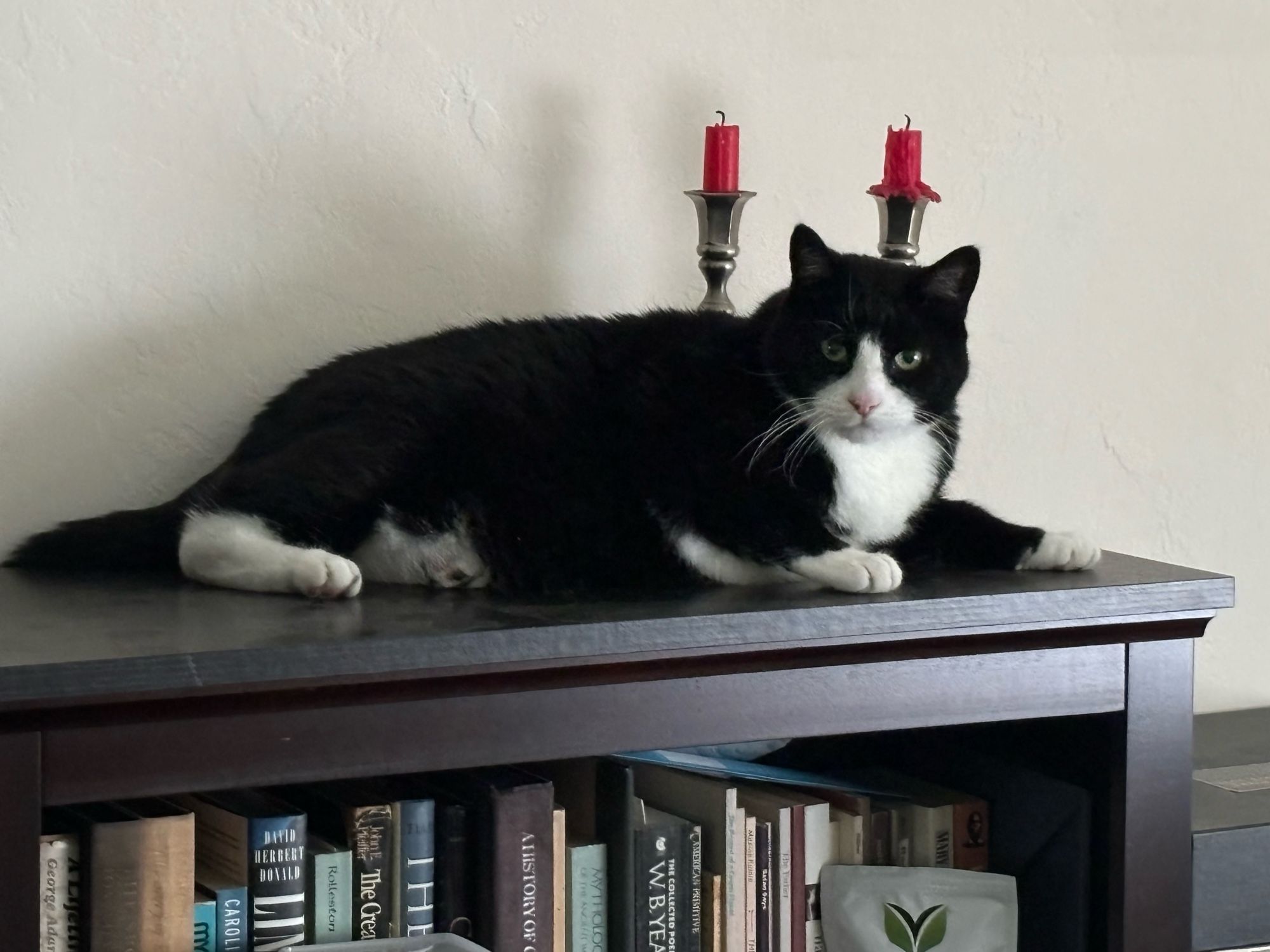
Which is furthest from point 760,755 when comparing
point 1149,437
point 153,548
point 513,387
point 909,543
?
point 1149,437

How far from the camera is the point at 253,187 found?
3.85 feet

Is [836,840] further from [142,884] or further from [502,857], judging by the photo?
[142,884]

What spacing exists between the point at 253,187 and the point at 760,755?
0.64 m

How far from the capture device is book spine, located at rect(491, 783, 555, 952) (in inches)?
35.2

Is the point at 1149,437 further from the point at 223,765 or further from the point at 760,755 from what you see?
the point at 223,765

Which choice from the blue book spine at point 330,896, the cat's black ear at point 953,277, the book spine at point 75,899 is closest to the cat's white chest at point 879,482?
the cat's black ear at point 953,277

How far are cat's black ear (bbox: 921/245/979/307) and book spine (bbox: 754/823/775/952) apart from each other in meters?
0.42

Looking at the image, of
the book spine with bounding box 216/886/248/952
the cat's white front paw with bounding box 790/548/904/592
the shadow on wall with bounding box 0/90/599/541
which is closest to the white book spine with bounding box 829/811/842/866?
the cat's white front paw with bounding box 790/548/904/592

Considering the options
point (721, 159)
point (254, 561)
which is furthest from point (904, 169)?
point (254, 561)

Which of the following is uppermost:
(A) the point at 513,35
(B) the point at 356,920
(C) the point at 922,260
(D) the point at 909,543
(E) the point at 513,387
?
(A) the point at 513,35

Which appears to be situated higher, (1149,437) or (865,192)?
(865,192)

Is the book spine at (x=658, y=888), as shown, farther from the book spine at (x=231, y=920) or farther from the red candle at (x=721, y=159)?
the red candle at (x=721, y=159)

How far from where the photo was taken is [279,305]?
1188mm

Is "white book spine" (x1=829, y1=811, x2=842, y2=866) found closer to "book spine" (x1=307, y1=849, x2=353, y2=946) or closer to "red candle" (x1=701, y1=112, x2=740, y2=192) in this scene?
"book spine" (x1=307, y1=849, x2=353, y2=946)
